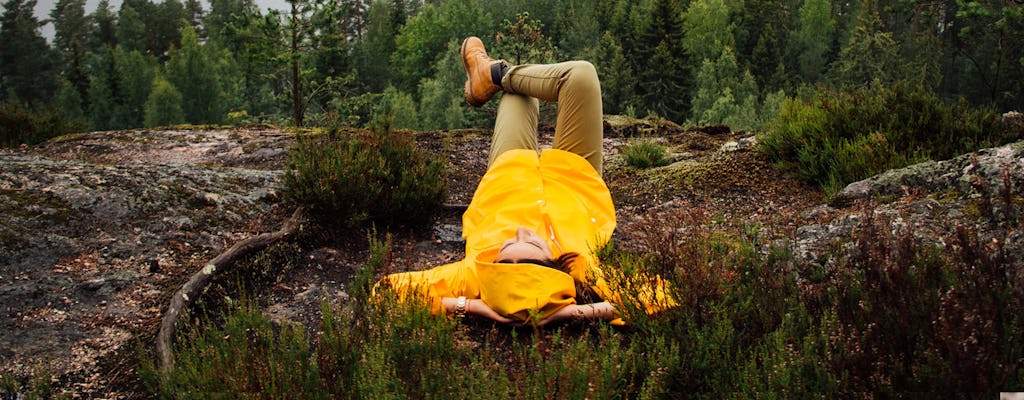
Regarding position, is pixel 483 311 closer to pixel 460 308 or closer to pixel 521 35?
pixel 460 308

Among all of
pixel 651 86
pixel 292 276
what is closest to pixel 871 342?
pixel 292 276

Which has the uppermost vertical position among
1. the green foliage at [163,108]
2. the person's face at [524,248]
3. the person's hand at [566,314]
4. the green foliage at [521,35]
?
the green foliage at [521,35]

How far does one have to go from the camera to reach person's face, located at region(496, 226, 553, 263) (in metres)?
3.29

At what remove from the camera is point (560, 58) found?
132 ft

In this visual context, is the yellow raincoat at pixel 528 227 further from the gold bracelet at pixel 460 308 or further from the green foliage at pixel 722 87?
the green foliage at pixel 722 87

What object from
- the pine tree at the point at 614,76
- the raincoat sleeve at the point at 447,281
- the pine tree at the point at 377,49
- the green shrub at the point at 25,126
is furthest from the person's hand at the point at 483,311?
the pine tree at the point at 377,49

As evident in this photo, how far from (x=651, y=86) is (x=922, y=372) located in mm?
60380

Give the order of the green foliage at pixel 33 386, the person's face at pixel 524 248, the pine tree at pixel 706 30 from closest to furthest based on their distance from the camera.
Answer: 1. the green foliage at pixel 33 386
2. the person's face at pixel 524 248
3. the pine tree at pixel 706 30

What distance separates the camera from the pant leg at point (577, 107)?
4.41 metres

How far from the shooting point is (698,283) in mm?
2697

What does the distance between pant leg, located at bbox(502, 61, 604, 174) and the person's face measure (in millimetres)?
1057

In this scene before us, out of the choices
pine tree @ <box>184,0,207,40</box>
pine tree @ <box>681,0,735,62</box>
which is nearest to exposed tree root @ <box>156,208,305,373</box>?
pine tree @ <box>681,0,735,62</box>

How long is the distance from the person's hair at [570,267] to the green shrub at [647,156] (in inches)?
126

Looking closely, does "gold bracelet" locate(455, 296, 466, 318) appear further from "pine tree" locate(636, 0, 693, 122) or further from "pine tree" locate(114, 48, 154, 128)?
"pine tree" locate(114, 48, 154, 128)
